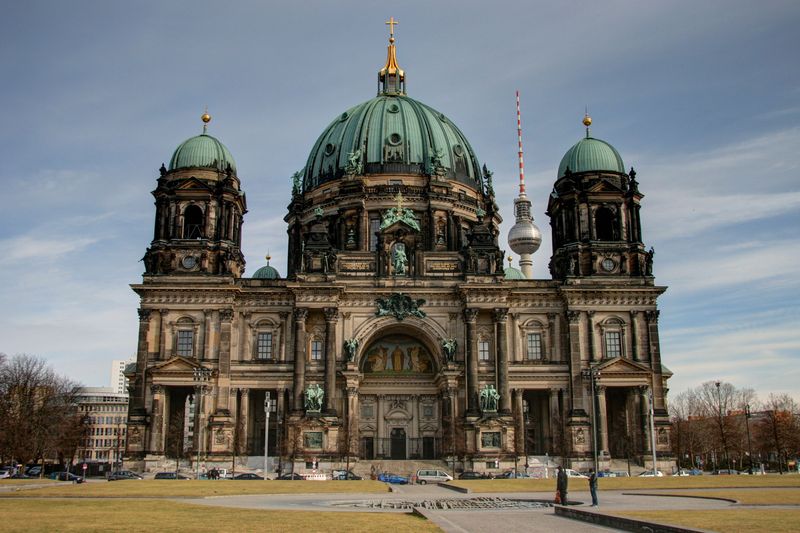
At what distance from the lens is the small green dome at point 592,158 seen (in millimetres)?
76688

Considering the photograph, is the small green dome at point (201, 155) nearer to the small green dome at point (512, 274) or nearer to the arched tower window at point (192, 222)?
the arched tower window at point (192, 222)

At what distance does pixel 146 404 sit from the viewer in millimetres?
68500

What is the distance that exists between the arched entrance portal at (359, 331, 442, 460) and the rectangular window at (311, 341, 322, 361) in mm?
4517

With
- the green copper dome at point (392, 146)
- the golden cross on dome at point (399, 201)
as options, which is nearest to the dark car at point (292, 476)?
the golden cross on dome at point (399, 201)

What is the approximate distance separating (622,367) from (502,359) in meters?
10.0

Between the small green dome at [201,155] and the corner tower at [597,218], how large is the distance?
30324 mm

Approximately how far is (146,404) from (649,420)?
134 ft

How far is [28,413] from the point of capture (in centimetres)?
8469

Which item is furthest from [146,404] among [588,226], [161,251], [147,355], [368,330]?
[588,226]

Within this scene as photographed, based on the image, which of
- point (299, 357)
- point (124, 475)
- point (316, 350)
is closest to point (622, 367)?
point (316, 350)

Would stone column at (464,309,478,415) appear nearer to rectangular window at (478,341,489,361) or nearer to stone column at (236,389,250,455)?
rectangular window at (478,341,489,361)

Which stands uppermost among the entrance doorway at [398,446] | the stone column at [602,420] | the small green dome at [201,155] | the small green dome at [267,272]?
the small green dome at [201,155]

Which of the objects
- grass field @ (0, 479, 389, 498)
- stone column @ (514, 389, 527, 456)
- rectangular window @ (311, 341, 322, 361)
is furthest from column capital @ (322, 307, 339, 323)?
grass field @ (0, 479, 389, 498)

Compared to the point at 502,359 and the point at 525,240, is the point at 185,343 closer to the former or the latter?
the point at 502,359
